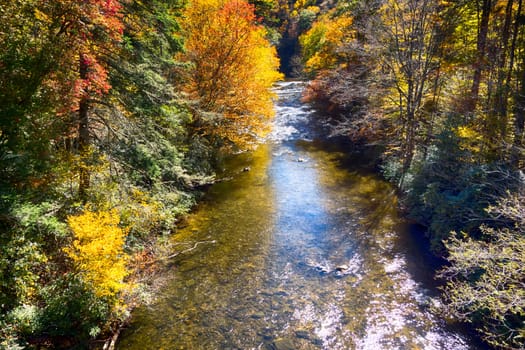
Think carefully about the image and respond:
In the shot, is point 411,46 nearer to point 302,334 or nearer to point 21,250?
point 302,334

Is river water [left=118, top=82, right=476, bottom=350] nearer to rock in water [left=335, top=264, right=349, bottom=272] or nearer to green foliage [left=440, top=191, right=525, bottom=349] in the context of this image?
rock in water [left=335, top=264, right=349, bottom=272]

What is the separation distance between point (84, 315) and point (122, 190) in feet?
13.5

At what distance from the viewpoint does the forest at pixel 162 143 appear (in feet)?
20.7

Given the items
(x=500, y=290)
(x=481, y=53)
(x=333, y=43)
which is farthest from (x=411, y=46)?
(x=333, y=43)

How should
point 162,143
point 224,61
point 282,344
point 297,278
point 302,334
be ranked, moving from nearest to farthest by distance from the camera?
point 282,344 → point 302,334 → point 297,278 → point 162,143 → point 224,61

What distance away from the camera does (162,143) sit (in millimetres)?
11672

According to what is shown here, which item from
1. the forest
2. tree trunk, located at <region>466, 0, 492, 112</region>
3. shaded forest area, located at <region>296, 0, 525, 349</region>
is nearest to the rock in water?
shaded forest area, located at <region>296, 0, 525, 349</region>

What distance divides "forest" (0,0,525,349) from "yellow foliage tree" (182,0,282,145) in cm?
9

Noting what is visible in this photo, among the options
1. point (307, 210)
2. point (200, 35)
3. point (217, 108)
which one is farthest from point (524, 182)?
point (200, 35)

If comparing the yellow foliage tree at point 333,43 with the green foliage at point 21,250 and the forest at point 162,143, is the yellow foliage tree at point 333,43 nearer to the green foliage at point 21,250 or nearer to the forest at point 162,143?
Result: the forest at point 162,143

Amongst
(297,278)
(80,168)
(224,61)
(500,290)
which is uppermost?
(224,61)

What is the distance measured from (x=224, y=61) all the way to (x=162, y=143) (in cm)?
759

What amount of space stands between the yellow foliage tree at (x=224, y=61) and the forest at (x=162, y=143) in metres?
0.09

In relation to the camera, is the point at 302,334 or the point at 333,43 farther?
the point at 333,43
